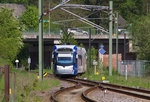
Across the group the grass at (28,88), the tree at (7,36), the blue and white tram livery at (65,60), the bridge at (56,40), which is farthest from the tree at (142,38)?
the grass at (28,88)

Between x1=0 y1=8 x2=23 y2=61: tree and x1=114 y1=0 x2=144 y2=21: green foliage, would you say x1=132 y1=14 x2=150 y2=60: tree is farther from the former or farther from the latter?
x1=114 y1=0 x2=144 y2=21: green foliage

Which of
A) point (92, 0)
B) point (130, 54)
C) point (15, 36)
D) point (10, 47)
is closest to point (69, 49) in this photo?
point (10, 47)

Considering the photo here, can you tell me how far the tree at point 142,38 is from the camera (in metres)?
48.4

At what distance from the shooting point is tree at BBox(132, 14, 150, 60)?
159 feet

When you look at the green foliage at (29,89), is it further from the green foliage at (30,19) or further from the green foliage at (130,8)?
the green foliage at (130,8)

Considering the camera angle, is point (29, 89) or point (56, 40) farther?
point (56, 40)

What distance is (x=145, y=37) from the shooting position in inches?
1991

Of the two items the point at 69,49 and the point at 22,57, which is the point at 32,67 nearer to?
the point at 22,57

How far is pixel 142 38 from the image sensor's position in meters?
51.2

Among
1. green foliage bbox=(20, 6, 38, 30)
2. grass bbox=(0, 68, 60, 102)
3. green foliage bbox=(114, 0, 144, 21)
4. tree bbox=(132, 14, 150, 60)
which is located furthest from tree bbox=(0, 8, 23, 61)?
green foliage bbox=(114, 0, 144, 21)

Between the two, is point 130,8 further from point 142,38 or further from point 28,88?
point 28,88

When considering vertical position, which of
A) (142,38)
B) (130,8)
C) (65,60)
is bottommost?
(65,60)

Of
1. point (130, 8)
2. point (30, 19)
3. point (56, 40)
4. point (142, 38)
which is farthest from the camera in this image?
point (130, 8)

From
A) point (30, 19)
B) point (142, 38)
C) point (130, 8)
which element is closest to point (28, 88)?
point (142, 38)
